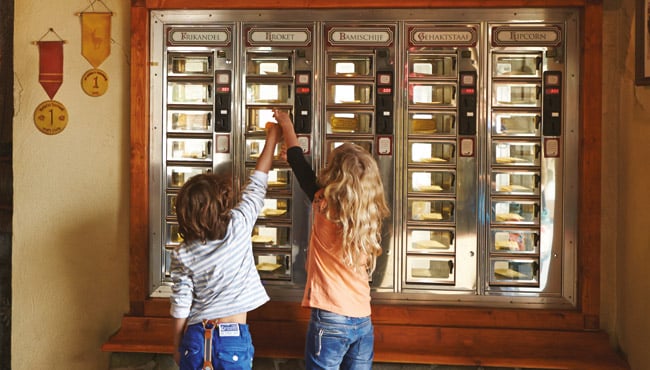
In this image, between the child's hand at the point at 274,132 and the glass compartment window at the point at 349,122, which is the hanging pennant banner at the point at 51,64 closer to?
the child's hand at the point at 274,132

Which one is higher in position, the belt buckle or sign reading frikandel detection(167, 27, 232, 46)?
sign reading frikandel detection(167, 27, 232, 46)

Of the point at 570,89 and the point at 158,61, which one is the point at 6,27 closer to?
the point at 158,61

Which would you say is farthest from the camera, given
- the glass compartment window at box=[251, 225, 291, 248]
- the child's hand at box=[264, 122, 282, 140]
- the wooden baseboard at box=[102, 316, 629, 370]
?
the glass compartment window at box=[251, 225, 291, 248]

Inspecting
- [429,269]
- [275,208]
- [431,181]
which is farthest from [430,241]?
[275,208]

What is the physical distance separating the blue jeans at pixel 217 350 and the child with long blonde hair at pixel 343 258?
0.34 metres

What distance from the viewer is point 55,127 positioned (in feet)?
12.8

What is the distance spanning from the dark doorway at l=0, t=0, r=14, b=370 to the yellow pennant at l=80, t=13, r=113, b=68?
54cm

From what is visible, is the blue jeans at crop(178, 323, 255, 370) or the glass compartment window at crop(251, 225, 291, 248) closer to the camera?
the blue jeans at crop(178, 323, 255, 370)

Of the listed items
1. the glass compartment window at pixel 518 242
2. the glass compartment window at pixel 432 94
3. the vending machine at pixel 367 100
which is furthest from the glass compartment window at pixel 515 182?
the vending machine at pixel 367 100

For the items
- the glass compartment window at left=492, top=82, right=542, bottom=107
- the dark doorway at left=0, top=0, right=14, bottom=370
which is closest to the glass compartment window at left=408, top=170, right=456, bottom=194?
the glass compartment window at left=492, top=82, right=542, bottom=107

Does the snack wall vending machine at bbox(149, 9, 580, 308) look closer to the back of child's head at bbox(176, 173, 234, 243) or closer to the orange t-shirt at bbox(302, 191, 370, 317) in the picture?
the orange t-shirt at bbox(302, 191, 370, 317)

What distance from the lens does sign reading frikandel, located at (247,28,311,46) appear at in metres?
3.79

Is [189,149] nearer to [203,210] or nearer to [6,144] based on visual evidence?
[6,144]

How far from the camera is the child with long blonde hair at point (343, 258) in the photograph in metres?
2.66
